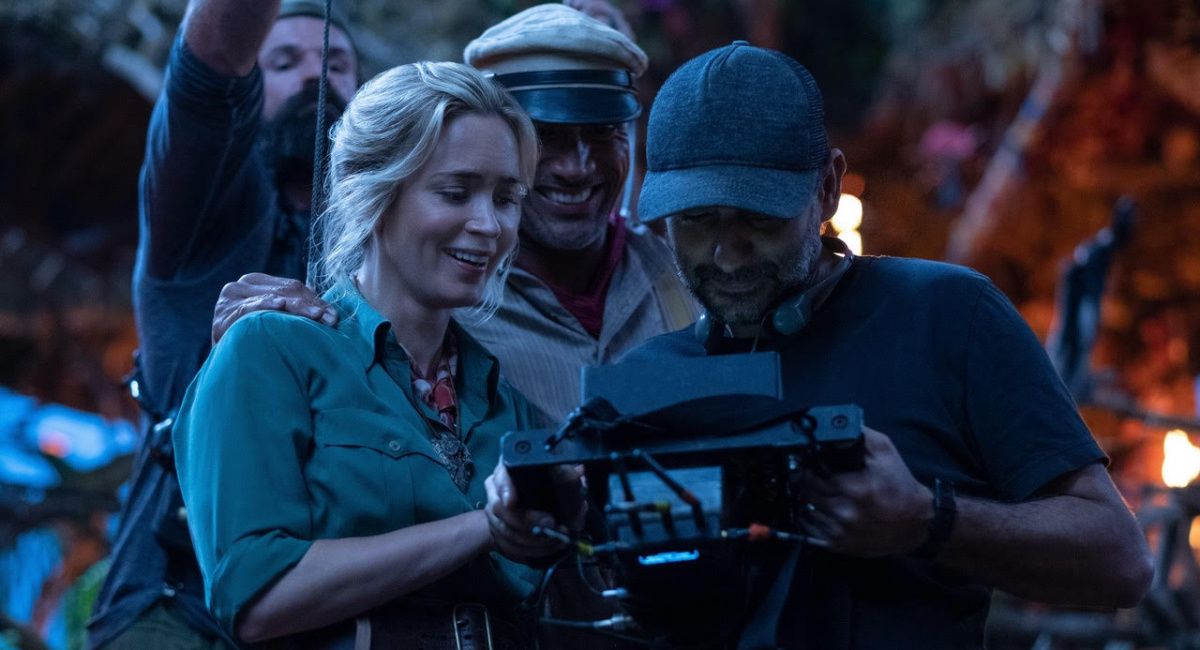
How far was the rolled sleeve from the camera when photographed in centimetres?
216

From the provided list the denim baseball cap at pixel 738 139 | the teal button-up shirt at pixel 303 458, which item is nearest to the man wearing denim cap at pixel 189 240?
the teal button-up shirt at pixel 303 458

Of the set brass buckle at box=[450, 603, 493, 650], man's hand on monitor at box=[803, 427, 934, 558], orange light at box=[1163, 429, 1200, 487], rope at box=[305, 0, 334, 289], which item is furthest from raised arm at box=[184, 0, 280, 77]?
orange light at box=[1163, 429, 1200, 487]

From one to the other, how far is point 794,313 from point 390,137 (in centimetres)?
66

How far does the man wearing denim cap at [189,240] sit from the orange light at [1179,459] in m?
4.41

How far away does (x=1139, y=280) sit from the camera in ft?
32.6

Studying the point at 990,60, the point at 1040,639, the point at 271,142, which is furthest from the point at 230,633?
the point at 990,60

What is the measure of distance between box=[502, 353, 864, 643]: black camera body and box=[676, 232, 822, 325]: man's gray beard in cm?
38

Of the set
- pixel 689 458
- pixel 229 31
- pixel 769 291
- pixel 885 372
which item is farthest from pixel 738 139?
pixel 229 31

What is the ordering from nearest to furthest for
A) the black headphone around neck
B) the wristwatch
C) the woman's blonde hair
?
the wristwatch
the black headphone around neck
the woman's blonde hair

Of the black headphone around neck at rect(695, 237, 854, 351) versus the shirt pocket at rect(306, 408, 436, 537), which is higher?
the black headphone around neck at rect(695, 237, 854, 351)

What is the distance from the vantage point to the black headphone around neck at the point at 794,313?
225 cm

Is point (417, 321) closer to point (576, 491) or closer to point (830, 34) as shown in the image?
point (576, 491)

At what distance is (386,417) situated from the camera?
233 centimetres

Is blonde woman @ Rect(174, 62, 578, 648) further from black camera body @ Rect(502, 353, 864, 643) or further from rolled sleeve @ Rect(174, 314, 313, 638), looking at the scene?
black camera body @ Rect(502, 353, 864, 643)
